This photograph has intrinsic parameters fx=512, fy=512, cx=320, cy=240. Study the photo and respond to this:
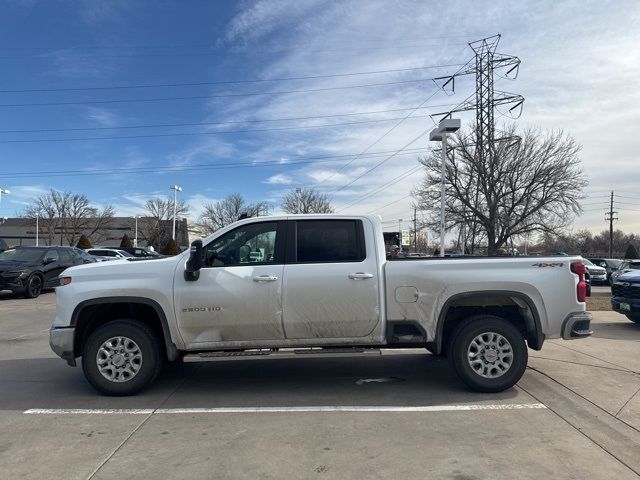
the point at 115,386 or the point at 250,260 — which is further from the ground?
the point at 250,260

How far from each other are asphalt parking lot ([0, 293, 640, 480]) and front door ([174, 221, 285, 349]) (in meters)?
0.70

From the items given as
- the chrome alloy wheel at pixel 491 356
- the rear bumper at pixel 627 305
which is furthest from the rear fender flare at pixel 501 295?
the rear bumper at pixel 627 305

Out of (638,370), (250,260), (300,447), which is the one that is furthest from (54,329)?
(638,370)

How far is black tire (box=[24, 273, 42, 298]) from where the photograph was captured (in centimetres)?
1612

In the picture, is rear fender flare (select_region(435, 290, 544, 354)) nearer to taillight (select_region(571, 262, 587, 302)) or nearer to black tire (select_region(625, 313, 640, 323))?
taillight (select_region(571, 262, 587, 302))

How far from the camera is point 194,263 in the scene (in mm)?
5527

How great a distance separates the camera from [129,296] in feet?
18.4

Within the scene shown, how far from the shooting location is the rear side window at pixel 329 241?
5.77m

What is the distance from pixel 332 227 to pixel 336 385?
6.26 feet

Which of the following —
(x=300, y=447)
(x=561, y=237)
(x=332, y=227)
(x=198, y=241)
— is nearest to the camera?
(x=300, y=447)

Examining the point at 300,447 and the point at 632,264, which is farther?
the point at 632,264

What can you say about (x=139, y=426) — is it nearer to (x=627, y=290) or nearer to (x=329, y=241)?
(x=329, y=241)

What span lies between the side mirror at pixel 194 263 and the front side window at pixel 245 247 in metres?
0.15

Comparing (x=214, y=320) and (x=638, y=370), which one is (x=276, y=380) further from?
(x=638, y=370)
